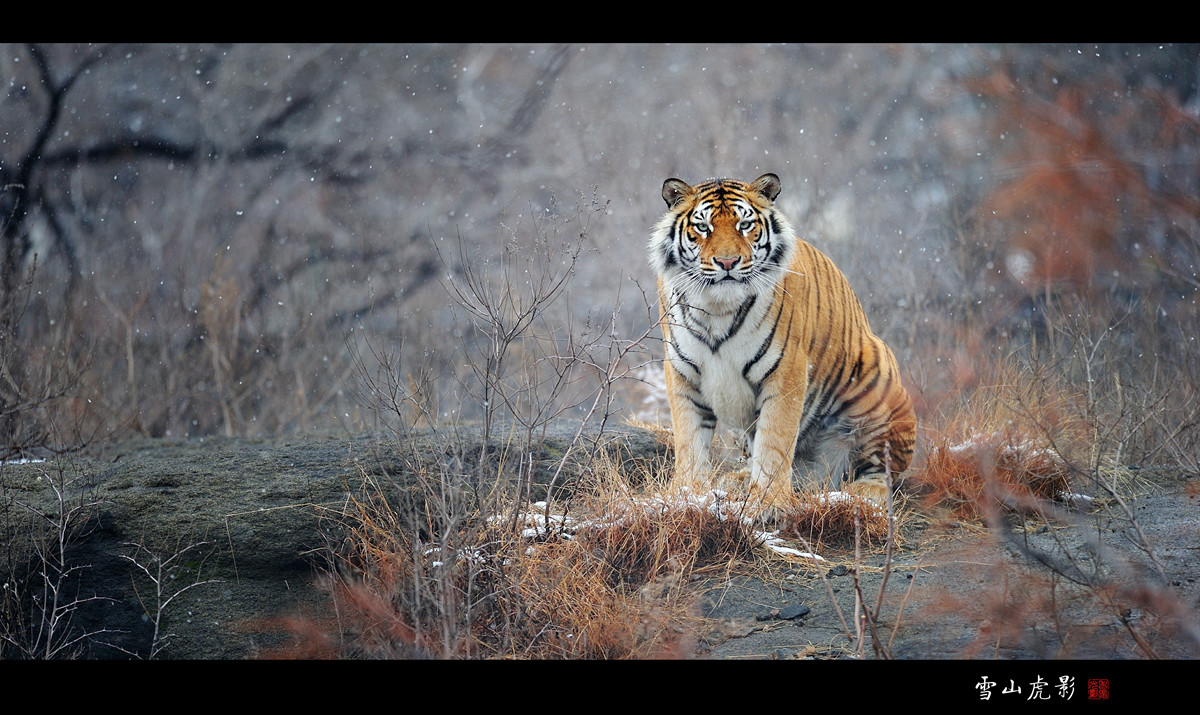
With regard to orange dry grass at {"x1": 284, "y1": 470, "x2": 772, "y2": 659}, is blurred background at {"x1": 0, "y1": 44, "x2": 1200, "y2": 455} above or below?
above

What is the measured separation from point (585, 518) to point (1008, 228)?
570 cm

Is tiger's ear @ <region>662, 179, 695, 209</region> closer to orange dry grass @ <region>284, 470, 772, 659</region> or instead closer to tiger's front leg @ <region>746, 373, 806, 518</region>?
tiger's front leg @ <region>746, 373, 806, 518</region>

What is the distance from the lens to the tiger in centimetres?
384

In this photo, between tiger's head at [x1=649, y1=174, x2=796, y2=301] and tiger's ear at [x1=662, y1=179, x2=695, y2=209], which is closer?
tiger's head at [x1=649, y1=174, x2=796, y2=301]

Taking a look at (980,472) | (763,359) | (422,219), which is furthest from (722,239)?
(422,219)

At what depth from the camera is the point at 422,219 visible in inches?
488

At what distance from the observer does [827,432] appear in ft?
14.0

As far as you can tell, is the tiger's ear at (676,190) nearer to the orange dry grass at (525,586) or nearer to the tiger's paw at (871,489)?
the orange dry grass at (525,586)

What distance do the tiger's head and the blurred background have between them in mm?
407

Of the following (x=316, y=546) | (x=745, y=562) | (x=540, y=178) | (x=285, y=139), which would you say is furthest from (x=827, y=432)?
(x=285, y=139)

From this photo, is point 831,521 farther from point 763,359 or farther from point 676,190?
point 676,190

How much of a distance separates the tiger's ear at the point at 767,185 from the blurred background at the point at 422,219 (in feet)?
2.76

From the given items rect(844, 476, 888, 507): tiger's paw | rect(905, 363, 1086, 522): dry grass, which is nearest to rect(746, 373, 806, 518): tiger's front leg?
rect(844, 476, 888, 507): tiger's paw
